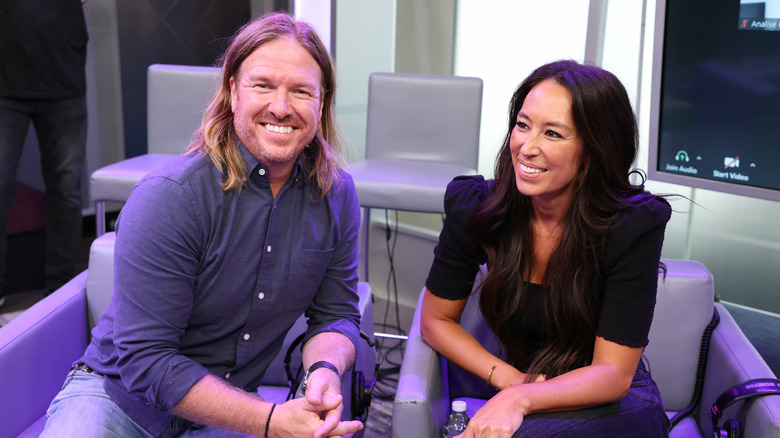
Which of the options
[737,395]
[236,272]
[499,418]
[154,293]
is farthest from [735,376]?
[154,293]

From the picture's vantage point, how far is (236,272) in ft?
5.38

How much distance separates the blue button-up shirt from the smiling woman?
295mm

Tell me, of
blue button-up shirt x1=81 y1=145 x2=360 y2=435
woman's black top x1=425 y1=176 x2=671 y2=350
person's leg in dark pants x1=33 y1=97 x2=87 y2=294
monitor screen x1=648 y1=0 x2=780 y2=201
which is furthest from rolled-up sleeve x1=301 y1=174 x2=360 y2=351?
person's leg in dark pants x1=33 y1=97 x2=87 y2=294

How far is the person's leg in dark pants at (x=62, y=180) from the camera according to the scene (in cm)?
357

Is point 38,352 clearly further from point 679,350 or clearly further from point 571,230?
point 679,350

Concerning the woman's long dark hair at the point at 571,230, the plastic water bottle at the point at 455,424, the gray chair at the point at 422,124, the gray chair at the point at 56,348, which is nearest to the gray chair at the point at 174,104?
the gray chair at the point at 422,124

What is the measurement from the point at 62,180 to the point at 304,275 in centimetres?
236

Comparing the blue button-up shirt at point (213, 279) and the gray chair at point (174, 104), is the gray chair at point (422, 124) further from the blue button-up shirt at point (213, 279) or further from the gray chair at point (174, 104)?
the blue button-up shirt at point (213, 279)

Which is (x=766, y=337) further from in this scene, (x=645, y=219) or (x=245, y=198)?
(x=245, y=198)

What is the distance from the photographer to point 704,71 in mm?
2500

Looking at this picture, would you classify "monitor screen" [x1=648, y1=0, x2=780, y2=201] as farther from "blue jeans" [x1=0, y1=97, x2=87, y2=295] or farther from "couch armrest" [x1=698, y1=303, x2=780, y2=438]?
"blue jeans" [x1=0, y1=97, x2=87, y2=295]

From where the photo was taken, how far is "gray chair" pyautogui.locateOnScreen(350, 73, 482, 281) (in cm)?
319

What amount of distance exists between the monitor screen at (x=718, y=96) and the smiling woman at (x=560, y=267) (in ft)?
2.83

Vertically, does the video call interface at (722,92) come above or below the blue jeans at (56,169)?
above
